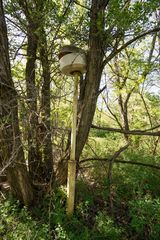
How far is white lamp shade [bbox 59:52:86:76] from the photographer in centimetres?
264

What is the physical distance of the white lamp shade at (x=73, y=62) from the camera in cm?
264

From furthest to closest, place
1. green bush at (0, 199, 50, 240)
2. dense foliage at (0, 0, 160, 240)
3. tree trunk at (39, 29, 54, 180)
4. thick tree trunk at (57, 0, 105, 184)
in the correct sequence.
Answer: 1. tree trunk at (39, 29, 54, 180)
2. thick tree trunk at (57, 0, 105, 184)
3. dense foliage at (0, 0, 160, 240)
4. green bush at (0, 199, 50, 240)

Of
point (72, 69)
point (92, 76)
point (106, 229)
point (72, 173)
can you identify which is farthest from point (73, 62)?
point (106, 229)

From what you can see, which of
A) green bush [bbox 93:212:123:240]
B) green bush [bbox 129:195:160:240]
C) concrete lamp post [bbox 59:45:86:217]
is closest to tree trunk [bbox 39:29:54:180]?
concrete lamp post [bbox 59:45:86:217]

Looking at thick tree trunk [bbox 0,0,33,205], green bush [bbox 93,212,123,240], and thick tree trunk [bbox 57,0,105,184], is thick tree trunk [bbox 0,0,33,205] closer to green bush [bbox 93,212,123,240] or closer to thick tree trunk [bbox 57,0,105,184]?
thick tree trunk [bbox 57,0,105,184]

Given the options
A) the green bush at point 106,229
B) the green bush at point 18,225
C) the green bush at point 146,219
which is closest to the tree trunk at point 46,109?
the green bush at point 18,225

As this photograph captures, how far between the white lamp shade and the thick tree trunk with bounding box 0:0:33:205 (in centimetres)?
62

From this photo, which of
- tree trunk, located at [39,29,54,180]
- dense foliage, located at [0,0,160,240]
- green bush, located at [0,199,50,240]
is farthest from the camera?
tree trunk, located at [39,29,54,180]

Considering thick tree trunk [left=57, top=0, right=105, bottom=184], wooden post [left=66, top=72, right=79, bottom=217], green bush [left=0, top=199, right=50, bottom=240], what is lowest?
green bush [left=0, top=199, right=50, bottom=240]

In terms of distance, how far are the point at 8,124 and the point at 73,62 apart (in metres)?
0.97

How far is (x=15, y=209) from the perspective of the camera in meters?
2.78

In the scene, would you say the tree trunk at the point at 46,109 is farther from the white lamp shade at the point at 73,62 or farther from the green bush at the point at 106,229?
the green bush at the point at 106,229

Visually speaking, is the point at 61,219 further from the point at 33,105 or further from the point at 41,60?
the point at 41,60

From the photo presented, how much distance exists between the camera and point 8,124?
278 centimetres
